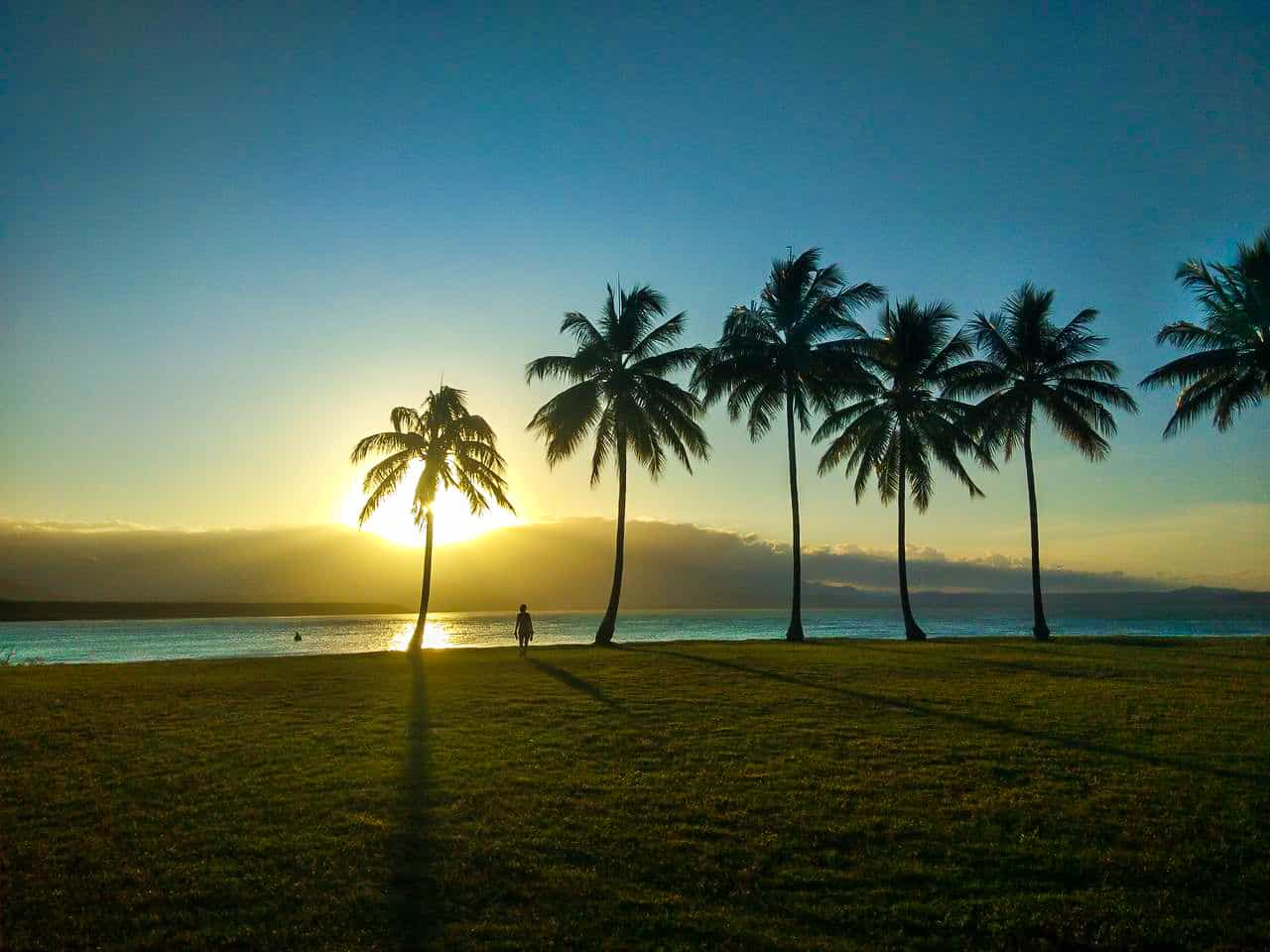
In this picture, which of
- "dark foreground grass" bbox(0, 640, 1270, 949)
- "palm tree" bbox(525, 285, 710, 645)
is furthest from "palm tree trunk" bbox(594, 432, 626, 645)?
"dark foreground grass" bbox(0, 640, 1270, 949)

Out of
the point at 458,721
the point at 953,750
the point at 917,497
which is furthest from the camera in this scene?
the point at 917,497

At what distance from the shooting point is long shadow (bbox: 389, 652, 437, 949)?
7215 mm

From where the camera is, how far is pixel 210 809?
1066 centimetres

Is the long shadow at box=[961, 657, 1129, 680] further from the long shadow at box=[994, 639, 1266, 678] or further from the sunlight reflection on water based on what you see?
the sunlight reflection on water

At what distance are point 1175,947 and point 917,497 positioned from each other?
121 feet

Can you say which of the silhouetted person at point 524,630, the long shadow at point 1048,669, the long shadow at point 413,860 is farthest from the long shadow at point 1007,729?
the long shadow at point 413,860

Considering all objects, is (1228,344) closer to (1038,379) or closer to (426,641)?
(1038,379)

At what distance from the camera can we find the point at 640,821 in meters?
9.96

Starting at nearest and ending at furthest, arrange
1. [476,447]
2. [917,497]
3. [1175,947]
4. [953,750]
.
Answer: [1175,947] < [953,750] < [476,447] < [917,497]

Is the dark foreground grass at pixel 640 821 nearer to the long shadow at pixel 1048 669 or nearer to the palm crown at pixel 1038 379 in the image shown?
the long shadow at pixel 1048 669

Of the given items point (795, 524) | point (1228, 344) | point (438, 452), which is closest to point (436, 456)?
point (438, 452)

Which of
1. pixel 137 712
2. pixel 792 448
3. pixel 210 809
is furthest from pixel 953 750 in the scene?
pixel 792 448

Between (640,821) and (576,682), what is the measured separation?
41.5 ft

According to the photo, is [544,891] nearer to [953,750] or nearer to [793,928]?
[793,928]
